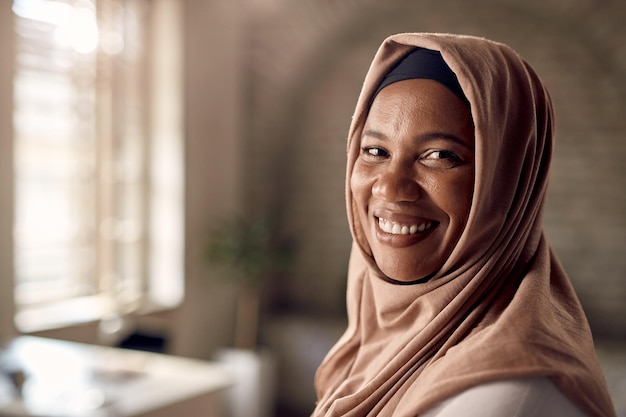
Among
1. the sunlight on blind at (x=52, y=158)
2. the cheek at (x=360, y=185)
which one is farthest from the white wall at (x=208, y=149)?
the cheek at (x=360, y=185)

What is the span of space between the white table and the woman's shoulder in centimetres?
190

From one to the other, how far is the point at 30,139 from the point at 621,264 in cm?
370

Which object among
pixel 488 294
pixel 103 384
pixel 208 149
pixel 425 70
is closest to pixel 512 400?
pixel 488 294

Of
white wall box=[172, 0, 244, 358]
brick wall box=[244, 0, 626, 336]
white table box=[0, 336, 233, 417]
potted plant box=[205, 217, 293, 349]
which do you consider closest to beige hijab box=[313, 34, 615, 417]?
white table box=[0, 336, 233, 417]

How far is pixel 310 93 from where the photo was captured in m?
4.95

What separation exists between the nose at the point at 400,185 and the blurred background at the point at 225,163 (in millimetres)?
2857

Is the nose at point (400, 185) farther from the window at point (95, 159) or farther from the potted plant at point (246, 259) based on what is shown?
the potted plant at point (246, 259)

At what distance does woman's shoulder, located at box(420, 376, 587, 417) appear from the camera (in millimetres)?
572

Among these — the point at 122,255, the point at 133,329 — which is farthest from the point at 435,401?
the point at 122,255

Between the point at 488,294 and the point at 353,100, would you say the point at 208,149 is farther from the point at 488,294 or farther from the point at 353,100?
the point at 488,294

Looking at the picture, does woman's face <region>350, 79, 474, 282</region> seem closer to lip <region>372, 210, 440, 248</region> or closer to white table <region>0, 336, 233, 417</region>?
lip <region>372, 210, 440, 248</region>

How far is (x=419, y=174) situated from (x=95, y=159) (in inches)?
137

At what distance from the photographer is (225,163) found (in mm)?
4711

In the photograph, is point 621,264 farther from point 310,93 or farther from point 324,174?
point 310,93
